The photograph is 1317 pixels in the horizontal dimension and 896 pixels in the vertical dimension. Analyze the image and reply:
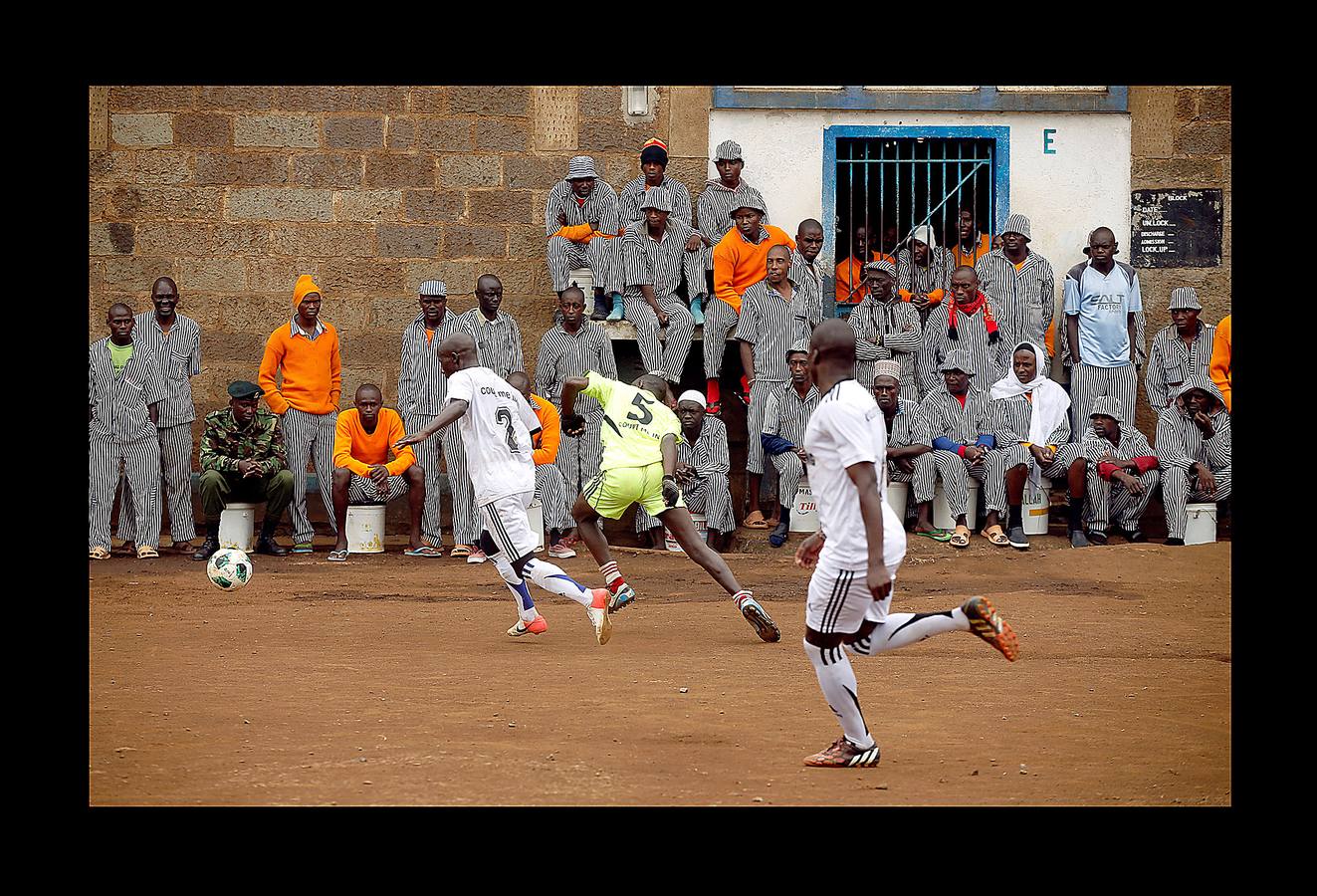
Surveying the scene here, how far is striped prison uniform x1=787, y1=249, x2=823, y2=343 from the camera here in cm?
1419

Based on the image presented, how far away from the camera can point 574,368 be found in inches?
558

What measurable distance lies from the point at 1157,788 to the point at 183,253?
1225cm

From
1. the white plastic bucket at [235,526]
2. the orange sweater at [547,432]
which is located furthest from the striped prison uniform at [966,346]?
the white plastic bucket at [235,526]

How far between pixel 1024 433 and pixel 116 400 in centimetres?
819

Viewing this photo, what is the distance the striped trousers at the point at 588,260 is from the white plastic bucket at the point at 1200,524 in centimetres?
565

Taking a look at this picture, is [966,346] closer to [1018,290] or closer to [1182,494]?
[1018,290]

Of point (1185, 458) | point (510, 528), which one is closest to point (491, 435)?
point (510, 528)

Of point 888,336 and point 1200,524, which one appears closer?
point 1200,524

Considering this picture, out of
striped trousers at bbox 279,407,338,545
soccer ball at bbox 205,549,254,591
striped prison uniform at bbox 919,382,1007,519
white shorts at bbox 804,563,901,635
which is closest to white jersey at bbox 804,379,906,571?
white shorts at bbox 804,563,901,635

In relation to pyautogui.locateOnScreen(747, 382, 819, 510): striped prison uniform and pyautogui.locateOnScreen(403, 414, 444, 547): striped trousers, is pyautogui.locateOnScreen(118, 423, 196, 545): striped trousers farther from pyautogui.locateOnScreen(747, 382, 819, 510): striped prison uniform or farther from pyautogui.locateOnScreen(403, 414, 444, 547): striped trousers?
pyautogui.locateOnScreen(747, 382, 819, 510): striped prison uniform

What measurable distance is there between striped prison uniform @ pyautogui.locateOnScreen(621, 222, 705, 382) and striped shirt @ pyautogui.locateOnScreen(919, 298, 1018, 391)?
2.22 meters

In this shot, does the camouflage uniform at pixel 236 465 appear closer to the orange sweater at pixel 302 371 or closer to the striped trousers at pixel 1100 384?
the orange sweater at pixel 302 371

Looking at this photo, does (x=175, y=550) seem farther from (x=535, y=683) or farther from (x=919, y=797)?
(x=919, y=797)

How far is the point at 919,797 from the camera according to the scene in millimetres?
5852
